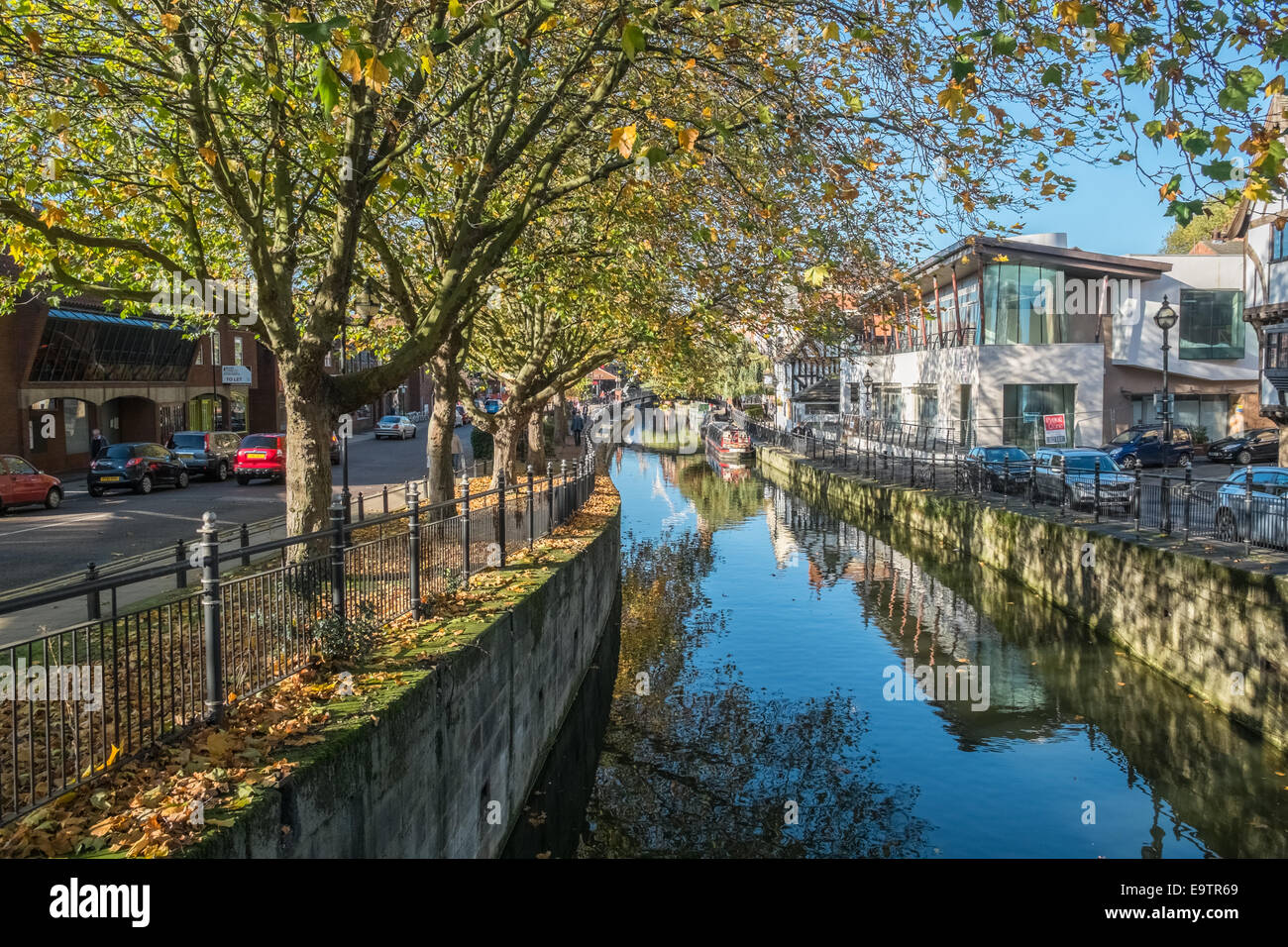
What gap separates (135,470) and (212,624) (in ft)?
89.7

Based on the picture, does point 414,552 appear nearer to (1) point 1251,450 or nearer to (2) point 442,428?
(2) point 442,428

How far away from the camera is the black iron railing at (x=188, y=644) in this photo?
17.0 feet

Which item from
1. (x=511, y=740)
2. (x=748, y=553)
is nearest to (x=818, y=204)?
(x=511, y=740)

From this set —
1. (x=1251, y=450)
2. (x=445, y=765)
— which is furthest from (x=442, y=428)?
(x=1251, y=450)

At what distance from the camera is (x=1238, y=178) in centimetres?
686

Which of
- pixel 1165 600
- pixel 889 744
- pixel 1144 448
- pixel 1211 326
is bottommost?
pixel 889 744

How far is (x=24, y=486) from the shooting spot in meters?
25.5

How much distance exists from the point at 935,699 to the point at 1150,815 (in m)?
4.24

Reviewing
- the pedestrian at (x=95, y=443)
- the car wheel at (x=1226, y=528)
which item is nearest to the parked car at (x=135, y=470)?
the pedestrian at (x=95, y=443)

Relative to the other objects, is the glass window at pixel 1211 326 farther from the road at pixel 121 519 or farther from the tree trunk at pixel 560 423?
the road at pixel 121 519

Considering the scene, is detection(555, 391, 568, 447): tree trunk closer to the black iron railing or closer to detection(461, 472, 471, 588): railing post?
detection(461, 472, 471, 588): railing post

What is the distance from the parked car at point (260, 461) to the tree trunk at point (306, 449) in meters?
24.7
